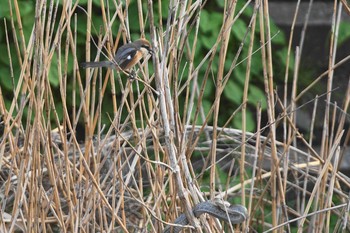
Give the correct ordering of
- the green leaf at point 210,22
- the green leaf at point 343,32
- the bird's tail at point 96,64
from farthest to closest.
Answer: the green leaf at point 343,32 → the green leaf at point 210,22 → the bird's tail at point 96,64

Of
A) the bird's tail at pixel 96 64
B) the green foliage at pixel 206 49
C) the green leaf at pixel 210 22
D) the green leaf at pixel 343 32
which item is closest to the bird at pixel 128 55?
the bird's tail at pixel 96 64

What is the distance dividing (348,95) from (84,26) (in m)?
1.67

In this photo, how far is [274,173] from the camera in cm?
168

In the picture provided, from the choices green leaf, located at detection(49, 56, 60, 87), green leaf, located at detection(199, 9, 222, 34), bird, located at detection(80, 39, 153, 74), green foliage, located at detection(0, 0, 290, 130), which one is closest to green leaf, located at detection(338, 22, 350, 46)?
green foliage, located at detection(0, 0, 290, 130)

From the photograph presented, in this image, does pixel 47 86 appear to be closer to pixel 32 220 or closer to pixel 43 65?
pixel 43 65

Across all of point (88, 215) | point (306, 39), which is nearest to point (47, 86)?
point (88, 215)

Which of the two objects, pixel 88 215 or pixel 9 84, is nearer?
pixel 88 215

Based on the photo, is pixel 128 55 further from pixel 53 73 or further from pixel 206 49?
pixel 206 49

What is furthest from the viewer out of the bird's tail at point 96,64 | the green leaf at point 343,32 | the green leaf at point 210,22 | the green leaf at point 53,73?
the green leaf at point 343,32

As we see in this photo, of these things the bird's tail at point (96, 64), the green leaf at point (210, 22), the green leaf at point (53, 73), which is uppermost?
the bird's tail at point (96, 64)

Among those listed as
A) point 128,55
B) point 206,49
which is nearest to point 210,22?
point 206,49

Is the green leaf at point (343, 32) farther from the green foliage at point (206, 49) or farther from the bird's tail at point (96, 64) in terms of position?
the bird's tail at point (96, 64)

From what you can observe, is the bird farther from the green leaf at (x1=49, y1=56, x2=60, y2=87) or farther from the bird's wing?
the green leaf at (x1=49, y1=56, x2=60, y2=87)

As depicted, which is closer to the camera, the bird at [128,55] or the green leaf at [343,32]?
the bird at [128,55]
